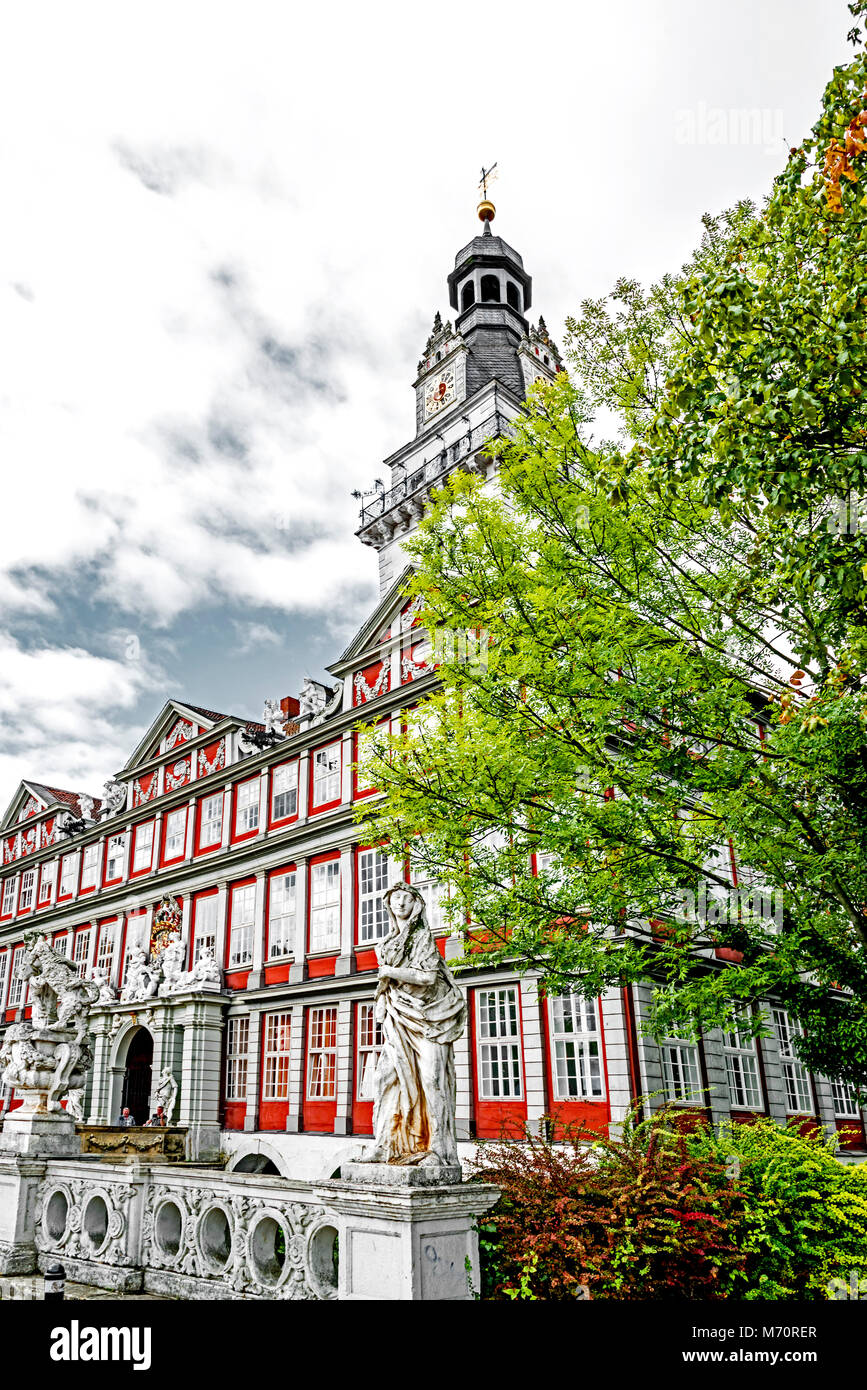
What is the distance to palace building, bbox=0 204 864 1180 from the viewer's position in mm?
20391

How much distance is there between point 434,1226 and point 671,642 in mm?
6602

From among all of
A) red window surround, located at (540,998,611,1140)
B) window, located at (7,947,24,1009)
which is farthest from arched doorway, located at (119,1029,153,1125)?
red window surround, located at (540,998,611,1140)

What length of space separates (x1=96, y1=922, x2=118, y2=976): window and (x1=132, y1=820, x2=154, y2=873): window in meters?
2.35

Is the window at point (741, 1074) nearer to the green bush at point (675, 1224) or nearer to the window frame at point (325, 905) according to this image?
the window frame at point (325, 905)

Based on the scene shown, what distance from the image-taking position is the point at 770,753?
10133 millimetres

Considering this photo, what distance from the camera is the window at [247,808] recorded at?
31.3 m

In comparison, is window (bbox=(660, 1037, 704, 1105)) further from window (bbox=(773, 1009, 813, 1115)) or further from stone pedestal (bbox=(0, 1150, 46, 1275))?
stone pedestal (bbox=(0, 1150, 46, 1275))

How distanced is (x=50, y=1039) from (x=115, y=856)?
84.2ft

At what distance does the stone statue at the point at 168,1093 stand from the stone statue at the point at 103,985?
12.9 feet

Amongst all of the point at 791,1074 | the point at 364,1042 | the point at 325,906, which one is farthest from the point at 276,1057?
the point at 791,1074

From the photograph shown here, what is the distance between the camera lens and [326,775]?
93.1 feet

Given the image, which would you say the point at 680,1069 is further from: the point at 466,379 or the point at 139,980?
the point at 466,379
